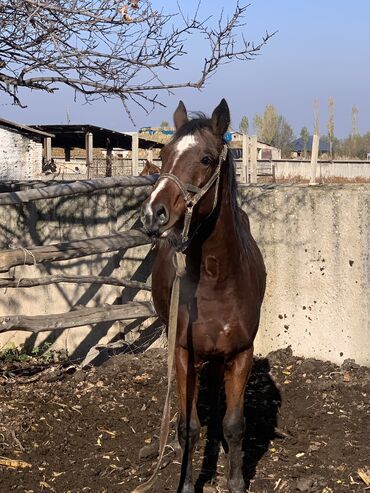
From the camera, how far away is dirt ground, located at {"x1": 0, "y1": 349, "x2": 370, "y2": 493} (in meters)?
4.48

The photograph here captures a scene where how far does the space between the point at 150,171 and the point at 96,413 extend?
10.4 ft

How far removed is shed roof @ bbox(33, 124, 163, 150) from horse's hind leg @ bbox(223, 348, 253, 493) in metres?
20.5

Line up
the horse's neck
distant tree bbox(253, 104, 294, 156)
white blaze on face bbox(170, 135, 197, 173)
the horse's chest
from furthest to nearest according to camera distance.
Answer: distant tree bbox(253, 104, 294, 156) < the horse's chest < the horse's neck < white blaze on face bbox(170, 135, 197, 173)

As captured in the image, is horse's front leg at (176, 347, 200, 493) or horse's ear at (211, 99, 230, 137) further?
horse's front leg at (176, 347, 200, 493)

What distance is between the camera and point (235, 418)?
4.26 metres

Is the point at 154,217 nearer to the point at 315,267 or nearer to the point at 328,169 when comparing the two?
the point at 315,267

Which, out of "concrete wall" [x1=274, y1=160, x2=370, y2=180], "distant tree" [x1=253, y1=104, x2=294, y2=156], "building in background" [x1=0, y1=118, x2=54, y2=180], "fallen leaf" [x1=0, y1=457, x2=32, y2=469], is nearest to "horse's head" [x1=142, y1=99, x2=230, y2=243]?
"fallen leaf" [x1=0, y1=457, x2=32, y2=469]

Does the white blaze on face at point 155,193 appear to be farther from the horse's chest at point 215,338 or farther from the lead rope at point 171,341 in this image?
the horse's chest at point 215,338

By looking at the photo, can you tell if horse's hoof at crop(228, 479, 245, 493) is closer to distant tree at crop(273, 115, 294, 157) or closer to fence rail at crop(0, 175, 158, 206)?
fence rail at crop(0, 175, 158, 206)

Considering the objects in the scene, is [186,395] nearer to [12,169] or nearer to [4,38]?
[4,38]

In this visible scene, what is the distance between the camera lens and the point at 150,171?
26.0ft

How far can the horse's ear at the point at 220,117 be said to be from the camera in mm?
3916

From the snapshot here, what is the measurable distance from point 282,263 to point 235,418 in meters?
3.09

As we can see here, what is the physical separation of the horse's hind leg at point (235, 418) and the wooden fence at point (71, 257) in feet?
7.34
